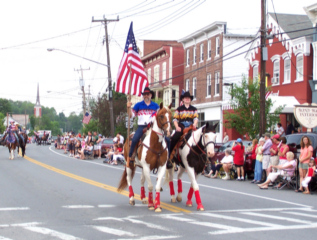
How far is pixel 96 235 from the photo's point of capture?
8289 millimetres

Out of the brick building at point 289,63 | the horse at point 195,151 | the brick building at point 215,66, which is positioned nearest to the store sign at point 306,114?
the brick building at point 289,63

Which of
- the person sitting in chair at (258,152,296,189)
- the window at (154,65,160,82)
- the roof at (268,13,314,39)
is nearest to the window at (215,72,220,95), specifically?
the roof at (268,13,314,39)

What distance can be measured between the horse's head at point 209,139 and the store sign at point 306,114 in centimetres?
979

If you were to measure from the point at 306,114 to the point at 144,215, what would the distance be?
1190cm

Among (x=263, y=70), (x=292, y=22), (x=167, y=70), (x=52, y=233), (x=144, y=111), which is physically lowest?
(x=52, y=233)

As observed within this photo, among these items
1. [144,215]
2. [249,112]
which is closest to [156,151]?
[144,215]

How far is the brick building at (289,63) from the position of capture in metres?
30.8

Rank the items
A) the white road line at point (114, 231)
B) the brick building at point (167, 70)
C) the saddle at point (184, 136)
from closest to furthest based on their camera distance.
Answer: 1. the white road line at point (114, 231)
2. the saddle at point (184, 136)
3. the brick building at point (167, 70)

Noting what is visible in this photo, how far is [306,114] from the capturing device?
65.7 ft

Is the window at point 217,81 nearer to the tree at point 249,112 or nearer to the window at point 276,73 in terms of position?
the window at point 276,73

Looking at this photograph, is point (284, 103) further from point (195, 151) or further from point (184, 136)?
point (195, 151)

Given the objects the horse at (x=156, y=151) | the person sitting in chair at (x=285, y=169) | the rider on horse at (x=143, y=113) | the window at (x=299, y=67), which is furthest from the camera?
the window at (x=299, y=67)

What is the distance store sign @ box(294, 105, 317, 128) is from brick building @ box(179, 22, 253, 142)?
68.3ft

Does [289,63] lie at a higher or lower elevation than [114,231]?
higher
